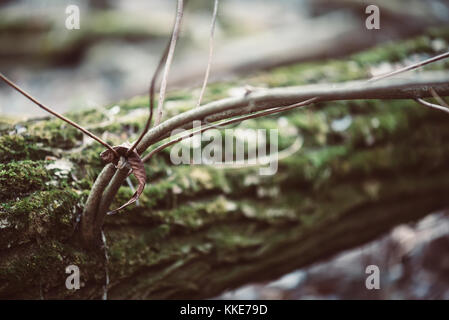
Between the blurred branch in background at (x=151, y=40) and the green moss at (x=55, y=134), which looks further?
the blurred branch in background at (x=151, y=40)

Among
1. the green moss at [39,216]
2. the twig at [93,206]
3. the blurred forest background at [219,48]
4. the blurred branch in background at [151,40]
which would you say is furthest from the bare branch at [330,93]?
the blurred branch in background at [151,40]

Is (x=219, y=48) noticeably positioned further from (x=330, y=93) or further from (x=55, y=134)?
(x=330, y=93)

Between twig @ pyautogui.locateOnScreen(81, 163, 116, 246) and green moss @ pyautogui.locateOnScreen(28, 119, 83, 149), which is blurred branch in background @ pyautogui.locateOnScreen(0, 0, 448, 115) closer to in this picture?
green moss @ pyautogui.locateOnScreen(28, 119, 83, 149)

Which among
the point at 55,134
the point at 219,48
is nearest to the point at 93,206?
the point at 55,134

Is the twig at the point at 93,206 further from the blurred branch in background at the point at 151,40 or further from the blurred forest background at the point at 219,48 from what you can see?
the blurred branch in background at the point at 151,40

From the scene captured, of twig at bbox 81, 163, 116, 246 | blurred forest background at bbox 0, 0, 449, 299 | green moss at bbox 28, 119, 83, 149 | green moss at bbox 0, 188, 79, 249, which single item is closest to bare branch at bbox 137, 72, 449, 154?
twig at bbox 81, 163, 116, 246
